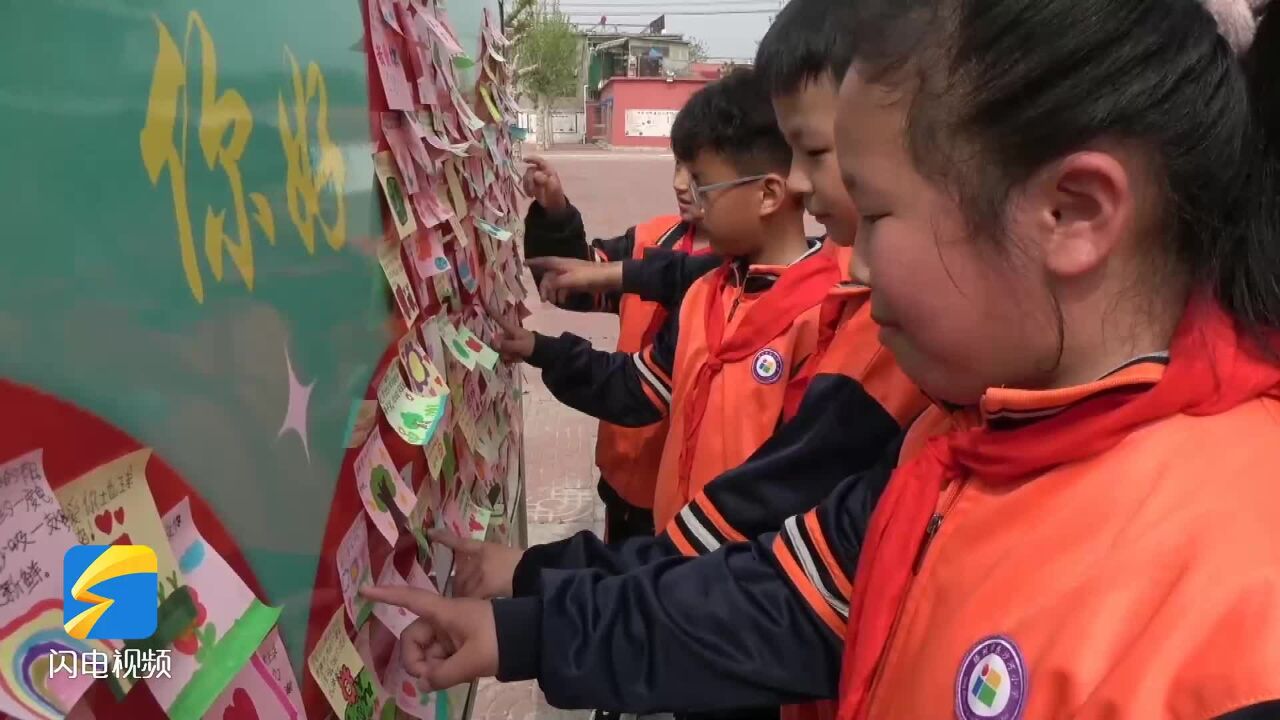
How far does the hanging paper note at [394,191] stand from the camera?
34.6 inches

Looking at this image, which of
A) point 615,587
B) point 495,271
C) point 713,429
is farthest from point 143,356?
point 495,271

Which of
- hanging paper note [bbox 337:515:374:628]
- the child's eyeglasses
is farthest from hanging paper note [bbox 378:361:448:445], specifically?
the child's eyeglasses

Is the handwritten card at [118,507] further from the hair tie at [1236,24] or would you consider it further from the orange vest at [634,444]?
the orange vest at [634,444]

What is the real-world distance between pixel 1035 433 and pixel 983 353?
0.07m

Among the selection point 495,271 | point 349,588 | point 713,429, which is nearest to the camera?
point 349,588

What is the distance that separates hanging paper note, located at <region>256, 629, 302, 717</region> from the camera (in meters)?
0.60

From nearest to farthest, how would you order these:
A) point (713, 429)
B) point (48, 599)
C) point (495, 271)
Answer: point (48, 599) < point (713, 429) < point (495, 271)

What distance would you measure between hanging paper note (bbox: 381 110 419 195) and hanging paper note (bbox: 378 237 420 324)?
0.08 m

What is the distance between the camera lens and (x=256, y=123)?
0.59 m

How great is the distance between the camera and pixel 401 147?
95cm

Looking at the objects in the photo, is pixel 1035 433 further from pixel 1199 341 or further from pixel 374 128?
pixel 374 128

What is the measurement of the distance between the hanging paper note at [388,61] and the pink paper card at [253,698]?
1.84ft

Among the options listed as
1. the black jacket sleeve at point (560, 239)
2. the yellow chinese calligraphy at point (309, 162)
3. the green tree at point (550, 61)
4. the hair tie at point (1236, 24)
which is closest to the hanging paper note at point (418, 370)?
the yellow chinese calligraphy at point (309, 162)

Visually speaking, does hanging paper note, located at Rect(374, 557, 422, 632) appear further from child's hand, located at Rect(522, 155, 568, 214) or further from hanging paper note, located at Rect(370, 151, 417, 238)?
child's hand, located at Rect(522, 155, 568, 214)
